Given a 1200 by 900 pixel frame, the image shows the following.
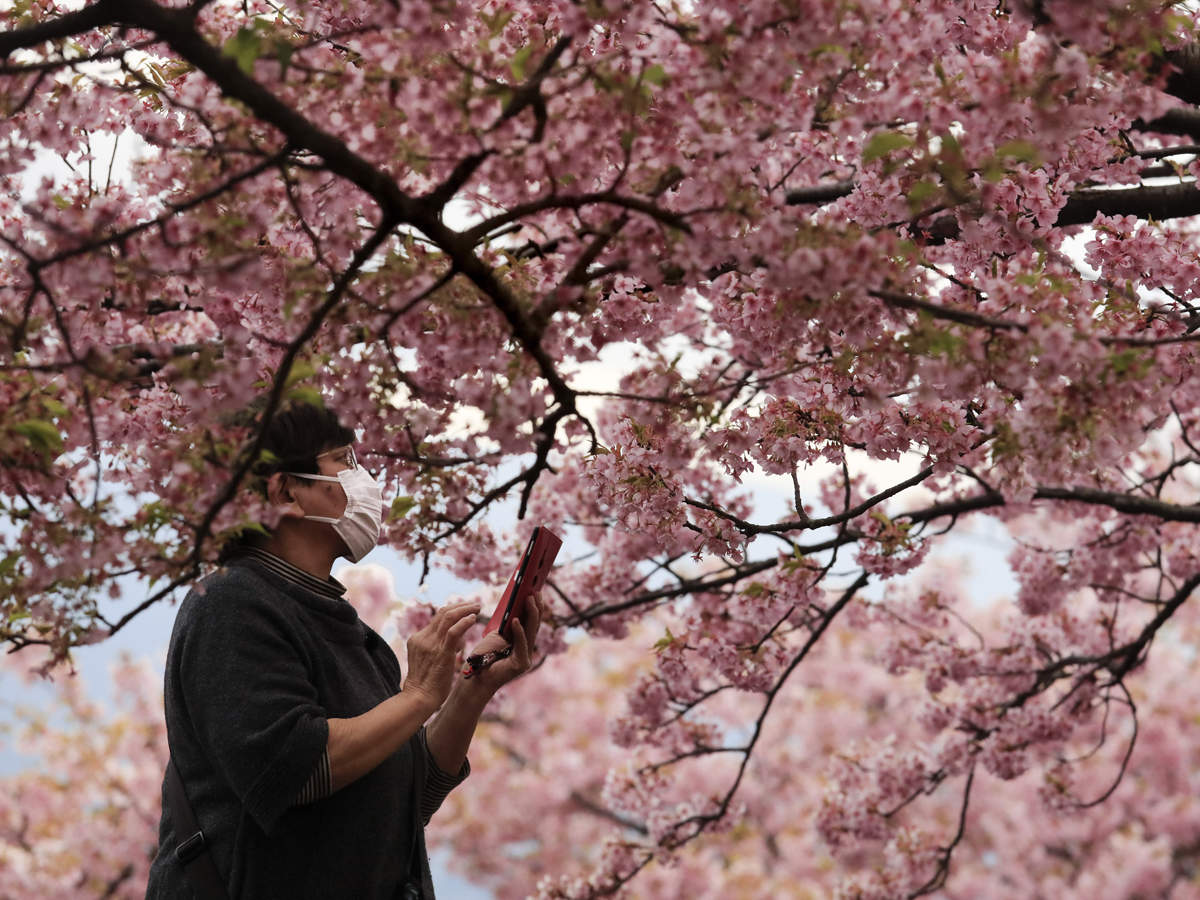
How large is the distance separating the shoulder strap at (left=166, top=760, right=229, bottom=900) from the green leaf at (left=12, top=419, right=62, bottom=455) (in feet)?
3.18

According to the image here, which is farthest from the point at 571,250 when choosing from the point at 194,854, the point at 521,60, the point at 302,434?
the point at 194,854

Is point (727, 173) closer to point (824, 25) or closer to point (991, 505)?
point (824, 25)

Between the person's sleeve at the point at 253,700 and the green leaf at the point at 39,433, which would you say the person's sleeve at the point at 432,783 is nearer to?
the person's sleeve at the point at 253,700


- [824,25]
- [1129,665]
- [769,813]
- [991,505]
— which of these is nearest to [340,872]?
[824,25]

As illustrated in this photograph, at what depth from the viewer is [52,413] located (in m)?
2.62

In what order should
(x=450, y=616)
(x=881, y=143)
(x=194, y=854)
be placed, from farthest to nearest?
(x=450, y=616), (x=194, y=854), (x=881, y=143)

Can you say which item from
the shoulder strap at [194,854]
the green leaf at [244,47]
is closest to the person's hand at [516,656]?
the shoulder strap at [194,854]

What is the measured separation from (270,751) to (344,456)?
0.94 metres

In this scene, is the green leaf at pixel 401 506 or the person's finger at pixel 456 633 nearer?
the person's finger at pixel 456 633

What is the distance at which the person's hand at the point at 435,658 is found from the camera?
2877mm

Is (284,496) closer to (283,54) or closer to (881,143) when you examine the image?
(283,54)

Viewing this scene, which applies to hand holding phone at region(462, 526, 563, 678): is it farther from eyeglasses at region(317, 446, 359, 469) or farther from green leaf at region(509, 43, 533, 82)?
green leaf at region(509, 43, 533, 82)

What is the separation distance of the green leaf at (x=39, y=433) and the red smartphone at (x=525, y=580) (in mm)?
1239

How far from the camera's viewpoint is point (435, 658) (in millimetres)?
2918
